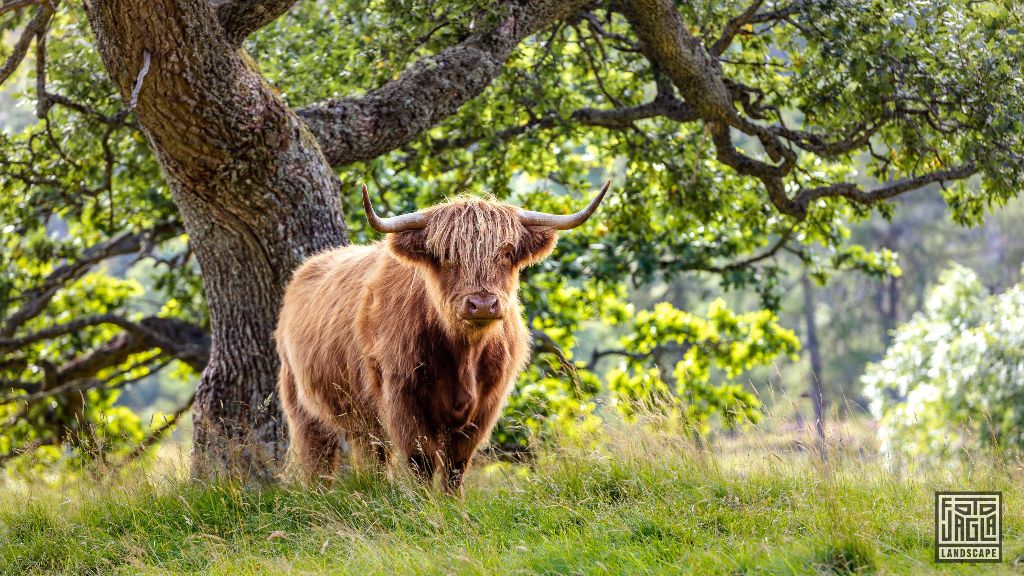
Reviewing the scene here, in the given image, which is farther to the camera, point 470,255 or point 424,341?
point 424,341

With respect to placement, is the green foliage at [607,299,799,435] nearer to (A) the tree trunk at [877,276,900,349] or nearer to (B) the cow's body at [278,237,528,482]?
(B) the cow's body at [278,237,528,482]

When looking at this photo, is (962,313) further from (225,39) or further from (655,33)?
(225,39)

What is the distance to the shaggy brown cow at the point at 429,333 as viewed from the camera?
→ 5359 mm

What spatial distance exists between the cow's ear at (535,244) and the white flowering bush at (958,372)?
712 centimetres

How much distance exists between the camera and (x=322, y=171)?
660cm

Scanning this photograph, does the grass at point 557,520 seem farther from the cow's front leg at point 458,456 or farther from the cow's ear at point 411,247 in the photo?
the cow's ear at point 411,247

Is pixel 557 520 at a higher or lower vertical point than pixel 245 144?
lower

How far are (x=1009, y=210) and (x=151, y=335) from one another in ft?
129

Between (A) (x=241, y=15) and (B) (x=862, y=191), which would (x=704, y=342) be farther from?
(A) (x=241, y=15)

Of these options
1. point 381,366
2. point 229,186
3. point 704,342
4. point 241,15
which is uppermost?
point 241,15

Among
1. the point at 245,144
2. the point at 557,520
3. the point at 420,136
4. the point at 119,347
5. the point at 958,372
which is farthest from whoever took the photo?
the point at 958,372

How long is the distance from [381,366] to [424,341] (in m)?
0.31

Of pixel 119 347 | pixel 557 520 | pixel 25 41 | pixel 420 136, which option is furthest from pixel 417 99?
pixel 119 347

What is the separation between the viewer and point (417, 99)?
7020 millimetres
